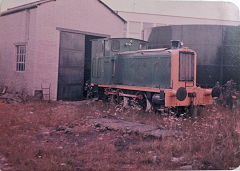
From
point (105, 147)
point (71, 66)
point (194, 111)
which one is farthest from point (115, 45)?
point (105, 147)

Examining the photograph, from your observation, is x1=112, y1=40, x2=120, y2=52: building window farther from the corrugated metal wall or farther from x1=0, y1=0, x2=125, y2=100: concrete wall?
the corrugated metal wall

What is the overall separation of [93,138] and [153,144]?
1410mm

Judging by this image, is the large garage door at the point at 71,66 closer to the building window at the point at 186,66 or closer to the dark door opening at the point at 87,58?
the dark door opening at the point at 87,58

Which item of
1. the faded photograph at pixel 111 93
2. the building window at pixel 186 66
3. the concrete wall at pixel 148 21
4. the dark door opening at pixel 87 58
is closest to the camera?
the faded photograph at pixel 111 93

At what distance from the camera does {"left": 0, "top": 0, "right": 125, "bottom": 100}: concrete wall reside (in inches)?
428

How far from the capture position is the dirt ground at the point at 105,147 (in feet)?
12.9

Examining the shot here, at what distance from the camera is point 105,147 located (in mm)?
4641

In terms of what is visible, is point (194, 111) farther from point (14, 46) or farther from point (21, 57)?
point (14, 46)

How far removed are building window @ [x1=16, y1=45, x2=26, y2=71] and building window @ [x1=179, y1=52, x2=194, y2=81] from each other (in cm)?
730

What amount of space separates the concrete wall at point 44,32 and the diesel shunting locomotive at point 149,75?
2.23 m

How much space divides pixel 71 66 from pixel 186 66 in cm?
610

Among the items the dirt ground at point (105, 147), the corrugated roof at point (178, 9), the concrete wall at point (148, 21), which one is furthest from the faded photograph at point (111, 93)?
the concrete wall at point (148, 21)

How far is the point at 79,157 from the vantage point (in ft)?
13.8

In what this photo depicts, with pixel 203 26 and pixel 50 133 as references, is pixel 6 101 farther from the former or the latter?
pixel 203 26
